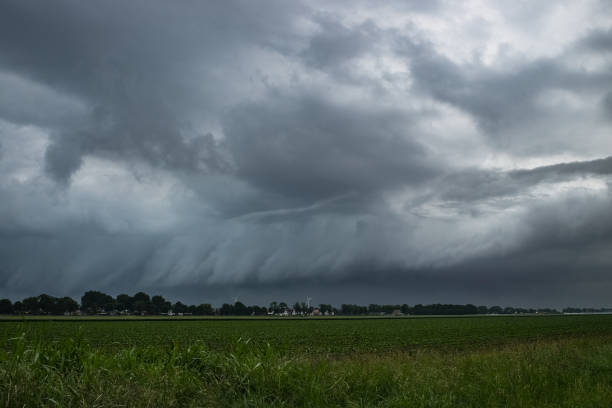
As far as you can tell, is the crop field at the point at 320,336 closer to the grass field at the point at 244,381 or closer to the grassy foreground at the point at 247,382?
the grass field at the point at 244,381

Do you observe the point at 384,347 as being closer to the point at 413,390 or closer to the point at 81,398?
the point at 413,390

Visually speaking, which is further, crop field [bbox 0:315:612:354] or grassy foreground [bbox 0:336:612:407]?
crop field [bbox 0:315:612:354]

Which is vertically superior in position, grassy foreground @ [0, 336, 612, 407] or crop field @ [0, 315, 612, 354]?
grassy foreground @ [0, 336, 612, 407]

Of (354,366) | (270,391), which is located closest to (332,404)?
(270,391)

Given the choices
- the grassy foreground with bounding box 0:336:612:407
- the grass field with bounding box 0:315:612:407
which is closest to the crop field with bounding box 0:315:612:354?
the grass field with bounding box 0:315:612:407

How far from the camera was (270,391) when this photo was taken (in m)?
10.3

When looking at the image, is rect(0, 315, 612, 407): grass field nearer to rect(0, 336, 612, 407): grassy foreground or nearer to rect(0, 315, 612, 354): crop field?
rect(0, 336, 612, 407): grassy foreground

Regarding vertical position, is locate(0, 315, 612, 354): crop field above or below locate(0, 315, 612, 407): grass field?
below

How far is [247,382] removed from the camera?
413 inches

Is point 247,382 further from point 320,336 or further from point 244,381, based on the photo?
point 320,336

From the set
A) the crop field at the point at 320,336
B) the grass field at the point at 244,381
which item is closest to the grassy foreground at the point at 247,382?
the grass field at the point at 244,381

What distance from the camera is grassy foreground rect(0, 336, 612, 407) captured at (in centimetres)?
915

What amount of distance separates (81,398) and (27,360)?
2.66 m

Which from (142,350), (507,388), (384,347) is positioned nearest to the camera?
(507,388)
